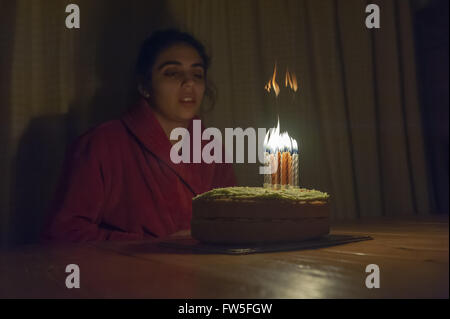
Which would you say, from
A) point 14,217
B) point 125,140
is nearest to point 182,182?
point 125,140

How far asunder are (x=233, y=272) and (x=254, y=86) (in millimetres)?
1398

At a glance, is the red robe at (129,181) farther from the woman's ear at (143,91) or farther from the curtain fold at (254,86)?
the curtain fold at (254,86)

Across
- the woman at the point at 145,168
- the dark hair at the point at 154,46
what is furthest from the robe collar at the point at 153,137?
the dark hair at the point at 154,46

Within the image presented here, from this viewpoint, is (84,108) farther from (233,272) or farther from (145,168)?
(233,272)

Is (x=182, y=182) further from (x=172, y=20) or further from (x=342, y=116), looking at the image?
(x=342, y=116)

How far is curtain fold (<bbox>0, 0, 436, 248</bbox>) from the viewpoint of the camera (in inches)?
61.8

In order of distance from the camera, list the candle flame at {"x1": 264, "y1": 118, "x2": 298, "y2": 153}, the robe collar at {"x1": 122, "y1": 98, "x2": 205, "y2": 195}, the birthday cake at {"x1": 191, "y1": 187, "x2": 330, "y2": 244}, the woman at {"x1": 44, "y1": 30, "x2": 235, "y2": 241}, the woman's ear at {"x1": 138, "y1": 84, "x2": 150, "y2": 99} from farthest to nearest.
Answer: the woman's ear at {"x1": 138, "y1": 84, "x2": 150, "y2": 99} < the robe collar at {"x1": 122, "y1": 98, "x2": 205, "y2": 195} < the woman at {"x1": 44, "y1": 30, "x2": 235, "y2": 241} < the candle flame at {"x1": 264, "y1": 118, "x2": 298, "y2": 153} < the birthday cake at {"x1": 191, "y1": 187, "x2": 330, "y2": 244}

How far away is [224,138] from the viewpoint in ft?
→ 6.13

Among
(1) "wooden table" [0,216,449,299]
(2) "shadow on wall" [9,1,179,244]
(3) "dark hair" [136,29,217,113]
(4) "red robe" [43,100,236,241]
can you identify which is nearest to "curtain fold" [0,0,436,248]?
(2) "shadow on wall" [9,1,179,244]

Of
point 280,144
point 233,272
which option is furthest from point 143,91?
point 233,272

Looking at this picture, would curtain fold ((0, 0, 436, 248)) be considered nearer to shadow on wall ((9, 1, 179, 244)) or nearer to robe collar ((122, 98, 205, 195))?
shadow on wall ((9, 1, 179, 244))

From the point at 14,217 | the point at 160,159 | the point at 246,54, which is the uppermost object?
the point at 246,54

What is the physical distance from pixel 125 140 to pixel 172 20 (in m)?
0.57

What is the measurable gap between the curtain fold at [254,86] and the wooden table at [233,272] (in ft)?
2.63
